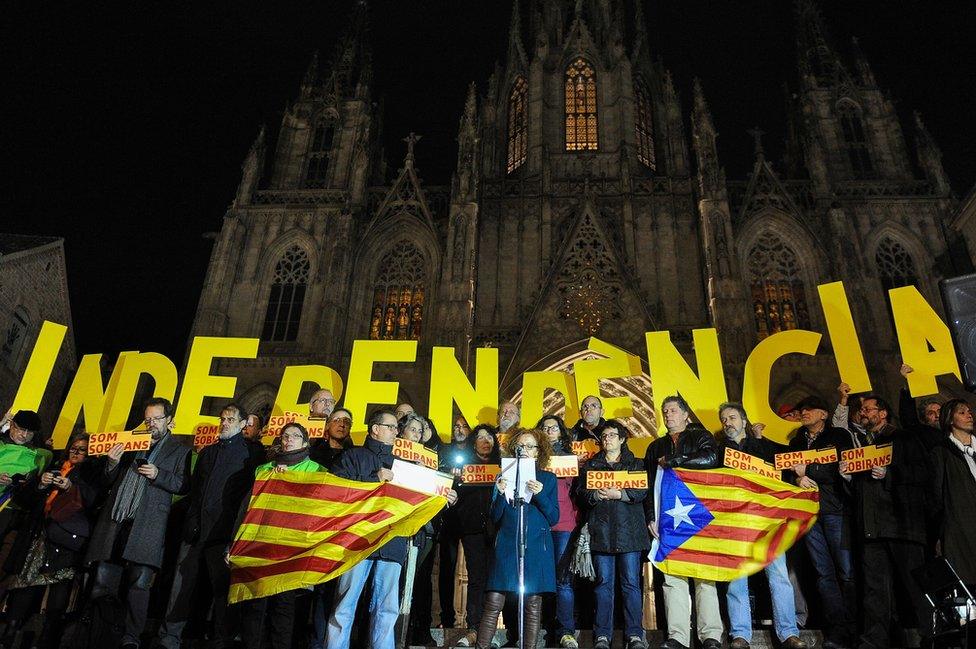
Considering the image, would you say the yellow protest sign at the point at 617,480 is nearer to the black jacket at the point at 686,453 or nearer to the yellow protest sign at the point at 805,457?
the black jacket at the point at 686,453

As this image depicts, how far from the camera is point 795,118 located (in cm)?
2558

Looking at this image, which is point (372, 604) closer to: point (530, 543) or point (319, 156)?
point (530, 543)

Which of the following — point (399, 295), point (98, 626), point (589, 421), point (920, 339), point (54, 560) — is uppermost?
point (399, 295)

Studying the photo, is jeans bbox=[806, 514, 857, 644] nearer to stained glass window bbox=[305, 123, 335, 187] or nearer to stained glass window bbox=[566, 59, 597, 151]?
stained glass window bbox=[566, 59, 597, 151]

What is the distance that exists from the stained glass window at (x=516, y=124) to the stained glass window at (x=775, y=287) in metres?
8.83

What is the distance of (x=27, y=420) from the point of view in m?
6.84

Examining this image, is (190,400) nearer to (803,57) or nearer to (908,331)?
(908,331)

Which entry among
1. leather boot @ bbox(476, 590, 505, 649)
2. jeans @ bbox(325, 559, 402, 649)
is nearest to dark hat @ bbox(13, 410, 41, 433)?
jeans @ bbox(325, 559, 402, 649)

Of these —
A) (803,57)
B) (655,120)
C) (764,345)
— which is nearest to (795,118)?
(803,57)

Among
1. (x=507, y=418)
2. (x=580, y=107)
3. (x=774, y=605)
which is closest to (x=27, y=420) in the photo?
(x=507, y=418)

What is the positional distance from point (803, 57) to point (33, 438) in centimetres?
2744

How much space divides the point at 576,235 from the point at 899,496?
15850 mm

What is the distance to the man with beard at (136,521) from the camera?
534 centimetres

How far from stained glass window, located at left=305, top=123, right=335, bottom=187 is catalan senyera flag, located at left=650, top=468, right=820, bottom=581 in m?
19.9
